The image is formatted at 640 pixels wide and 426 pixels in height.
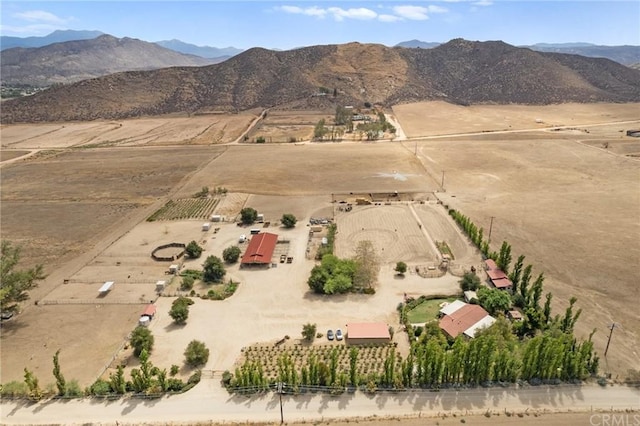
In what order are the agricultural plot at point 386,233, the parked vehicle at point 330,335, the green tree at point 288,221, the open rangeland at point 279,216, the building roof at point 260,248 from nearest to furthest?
the parked vehicle at point 330,335, the open rangeland at point 279,216, the building roof at point 260,248, the agricultural plot at point 386,233, the green tree at point 288,221

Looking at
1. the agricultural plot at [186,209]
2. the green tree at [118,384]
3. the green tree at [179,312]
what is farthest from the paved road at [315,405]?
the agricultural plot at [186,209]

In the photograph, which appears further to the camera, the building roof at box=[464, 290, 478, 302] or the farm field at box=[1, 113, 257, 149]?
the farm field at box=[1, 113, 257, 149]

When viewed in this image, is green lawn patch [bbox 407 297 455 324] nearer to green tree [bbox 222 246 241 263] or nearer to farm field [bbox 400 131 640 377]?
farm field [bbox 400 131 640 377]

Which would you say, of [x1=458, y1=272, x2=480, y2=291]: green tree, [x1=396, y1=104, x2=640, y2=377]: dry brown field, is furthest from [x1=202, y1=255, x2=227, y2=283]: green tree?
[x1=396, y1=104, x2=640, y2=377]: dry brown field

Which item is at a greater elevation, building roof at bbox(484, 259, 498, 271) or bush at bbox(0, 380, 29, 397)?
building roof at bbox(484, 259, 498, 271)

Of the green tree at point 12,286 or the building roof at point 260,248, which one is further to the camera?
the building roof at point 260,248

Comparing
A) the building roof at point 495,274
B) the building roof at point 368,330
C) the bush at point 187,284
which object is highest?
Result: the building roof at point 495,274

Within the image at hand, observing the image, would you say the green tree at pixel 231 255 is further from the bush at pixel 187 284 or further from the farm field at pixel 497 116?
the farm field at pixel 497 116

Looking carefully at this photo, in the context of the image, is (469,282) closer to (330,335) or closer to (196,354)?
(330,335)
